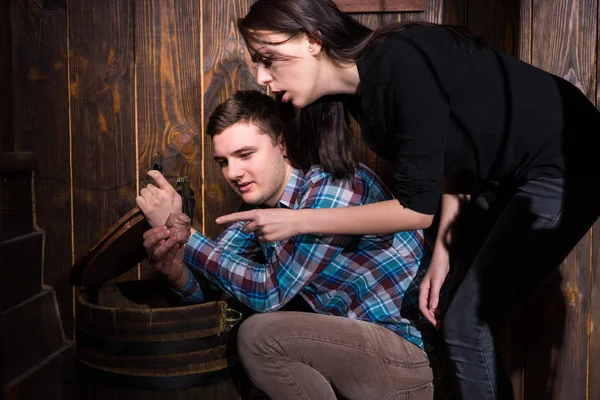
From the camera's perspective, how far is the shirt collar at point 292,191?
7.52 feet

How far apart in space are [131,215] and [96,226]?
837 millimetres

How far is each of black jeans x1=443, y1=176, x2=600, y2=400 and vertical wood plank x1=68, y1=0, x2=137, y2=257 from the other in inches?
62.3

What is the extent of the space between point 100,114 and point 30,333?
3.01ft

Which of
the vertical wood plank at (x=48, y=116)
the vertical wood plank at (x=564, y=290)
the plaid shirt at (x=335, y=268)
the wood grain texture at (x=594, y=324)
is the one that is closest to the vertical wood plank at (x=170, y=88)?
the vertical wood plank at (x=48, y=116)

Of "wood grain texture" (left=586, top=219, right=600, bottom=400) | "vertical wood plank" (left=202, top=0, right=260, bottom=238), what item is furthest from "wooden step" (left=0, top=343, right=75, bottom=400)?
"wood grain texture" (left=586, top=219, right=600, bottom=400)

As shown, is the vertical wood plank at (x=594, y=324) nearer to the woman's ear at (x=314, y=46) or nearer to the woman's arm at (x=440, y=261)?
the woman's arm at (x=440, y=261)

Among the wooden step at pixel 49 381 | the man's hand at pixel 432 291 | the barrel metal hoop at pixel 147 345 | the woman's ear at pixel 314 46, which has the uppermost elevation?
the woman's ear at pixel 314 46

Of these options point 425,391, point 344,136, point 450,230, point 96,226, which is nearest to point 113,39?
point 96,226

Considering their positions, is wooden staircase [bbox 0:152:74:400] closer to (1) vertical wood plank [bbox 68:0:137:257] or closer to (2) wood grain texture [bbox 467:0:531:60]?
(1) vertical wood plank [bbox 68:0:137:257]

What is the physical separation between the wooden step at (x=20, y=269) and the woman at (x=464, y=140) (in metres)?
1.20

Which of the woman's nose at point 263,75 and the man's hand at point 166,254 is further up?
the woman's nose at point 263,75

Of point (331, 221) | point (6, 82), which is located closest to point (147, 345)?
point (331, 221)

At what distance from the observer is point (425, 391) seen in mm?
2037

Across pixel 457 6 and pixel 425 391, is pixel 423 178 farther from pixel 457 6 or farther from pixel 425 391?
pixel 457 6
